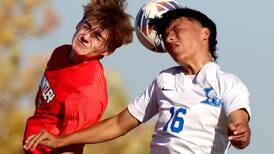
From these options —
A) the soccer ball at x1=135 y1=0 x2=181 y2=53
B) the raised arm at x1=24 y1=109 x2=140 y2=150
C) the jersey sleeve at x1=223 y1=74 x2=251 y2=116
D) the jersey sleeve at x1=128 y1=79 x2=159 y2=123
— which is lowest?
the raised arm at x1=24 y1=109 x2=140 y2=150

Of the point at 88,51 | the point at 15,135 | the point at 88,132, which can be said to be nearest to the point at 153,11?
the point at 88,51

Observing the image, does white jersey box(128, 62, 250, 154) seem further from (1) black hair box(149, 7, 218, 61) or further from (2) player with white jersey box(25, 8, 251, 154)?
(1) black hair box(149, 7, 218, 61)

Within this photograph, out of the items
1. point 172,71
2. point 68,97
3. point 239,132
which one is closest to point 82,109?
point 68,97

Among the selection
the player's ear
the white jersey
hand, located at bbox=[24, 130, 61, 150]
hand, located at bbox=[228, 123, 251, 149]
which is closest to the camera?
hand, located at bbox=[228, 123, 251, 149]

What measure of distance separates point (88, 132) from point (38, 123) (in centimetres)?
57

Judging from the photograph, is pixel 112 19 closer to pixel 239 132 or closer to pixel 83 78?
pixel 83 78

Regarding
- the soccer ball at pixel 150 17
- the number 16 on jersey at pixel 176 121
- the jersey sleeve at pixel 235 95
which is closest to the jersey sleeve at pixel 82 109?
the soccer ball at pixel 150 17

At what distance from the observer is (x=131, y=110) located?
6.40 metres

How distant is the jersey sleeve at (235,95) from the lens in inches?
227

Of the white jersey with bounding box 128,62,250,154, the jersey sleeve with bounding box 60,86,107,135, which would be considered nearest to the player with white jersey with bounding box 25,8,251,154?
the white jersey with bounding box 128,62,250,154

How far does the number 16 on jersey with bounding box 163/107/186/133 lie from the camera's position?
6.00m

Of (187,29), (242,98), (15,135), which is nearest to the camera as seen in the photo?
(242,98)

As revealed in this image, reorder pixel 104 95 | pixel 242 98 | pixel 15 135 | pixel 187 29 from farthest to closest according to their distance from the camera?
pixel 15 135 < pixel 104 95 < pixel 187 29 < pixel 242 98

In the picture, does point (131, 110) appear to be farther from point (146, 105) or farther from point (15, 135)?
point (15, 135)
